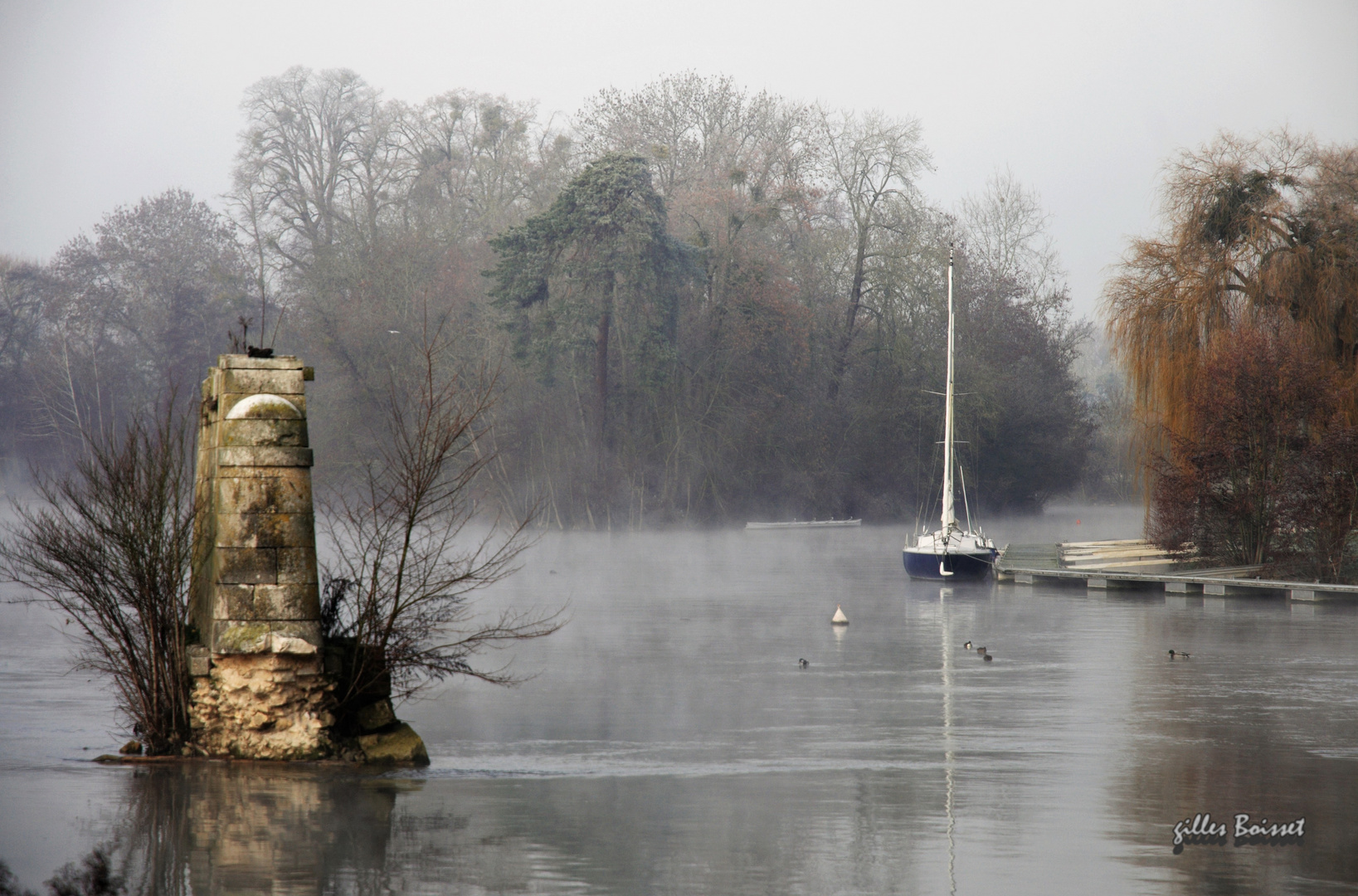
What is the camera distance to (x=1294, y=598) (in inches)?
1110

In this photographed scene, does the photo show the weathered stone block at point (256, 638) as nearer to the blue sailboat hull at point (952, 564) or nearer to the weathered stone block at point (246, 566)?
the weathered stone block at point (246, 566)

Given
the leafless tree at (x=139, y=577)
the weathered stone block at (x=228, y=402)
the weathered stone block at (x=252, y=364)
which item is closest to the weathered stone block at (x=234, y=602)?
the leafless tree at (x=139, y=577)

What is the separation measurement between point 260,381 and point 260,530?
1190 millimetres

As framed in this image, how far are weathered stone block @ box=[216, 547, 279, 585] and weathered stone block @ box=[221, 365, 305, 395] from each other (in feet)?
4.06

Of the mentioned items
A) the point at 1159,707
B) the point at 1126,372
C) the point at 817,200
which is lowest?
→ the point at 1159,707

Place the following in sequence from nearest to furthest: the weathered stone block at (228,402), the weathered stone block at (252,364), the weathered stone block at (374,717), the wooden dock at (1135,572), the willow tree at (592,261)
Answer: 1. the weathered stone block at (228,402)
2. the weathered stone block at (252,364)
3. the weathered stone block at (374,717)
4. the wooden dock at (1135,572)
5. the willow tree at (592,261)

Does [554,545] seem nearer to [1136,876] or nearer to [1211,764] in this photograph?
[1211,764]

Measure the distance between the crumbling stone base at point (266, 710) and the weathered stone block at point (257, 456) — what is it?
58.8 inches

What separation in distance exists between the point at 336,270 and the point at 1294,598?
38704 millimetres

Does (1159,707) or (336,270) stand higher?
(336,270)

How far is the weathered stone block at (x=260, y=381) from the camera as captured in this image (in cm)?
1080

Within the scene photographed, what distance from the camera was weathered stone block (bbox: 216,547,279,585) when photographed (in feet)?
34.5

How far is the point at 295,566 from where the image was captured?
10.6 m

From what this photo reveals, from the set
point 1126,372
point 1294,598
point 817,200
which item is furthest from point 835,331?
point 1294,598
